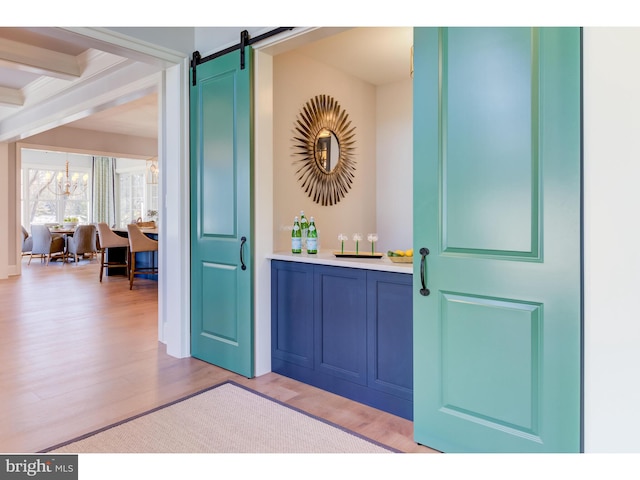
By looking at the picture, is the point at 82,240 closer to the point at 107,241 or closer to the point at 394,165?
the point at 107,241

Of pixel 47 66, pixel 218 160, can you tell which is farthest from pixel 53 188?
pixel 218 160

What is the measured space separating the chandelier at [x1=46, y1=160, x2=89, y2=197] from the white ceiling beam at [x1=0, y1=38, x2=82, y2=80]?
7.36m

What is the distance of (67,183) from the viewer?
10969 mm

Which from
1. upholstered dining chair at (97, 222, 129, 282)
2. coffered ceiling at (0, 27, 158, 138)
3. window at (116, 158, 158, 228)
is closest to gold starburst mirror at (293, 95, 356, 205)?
coffered ceiling at (0, 27, 158, 138)

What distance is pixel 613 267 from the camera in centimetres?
153

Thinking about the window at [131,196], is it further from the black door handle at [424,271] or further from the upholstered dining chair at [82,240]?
the black door handle at [424,271]

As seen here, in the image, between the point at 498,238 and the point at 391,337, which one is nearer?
the point at 498,238

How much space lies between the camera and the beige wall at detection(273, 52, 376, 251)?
339cm

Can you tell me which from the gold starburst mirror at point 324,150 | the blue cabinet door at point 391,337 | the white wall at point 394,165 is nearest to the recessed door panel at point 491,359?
the blue cabinet door at point 391,337

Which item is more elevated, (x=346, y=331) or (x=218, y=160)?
(x=218, y=160)

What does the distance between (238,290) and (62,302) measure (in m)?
3.55

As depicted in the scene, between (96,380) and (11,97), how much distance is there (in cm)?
538

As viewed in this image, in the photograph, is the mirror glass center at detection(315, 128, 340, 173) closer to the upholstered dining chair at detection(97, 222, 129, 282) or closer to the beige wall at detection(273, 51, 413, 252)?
the beige wall at detection(273, 51, 413, 252)
